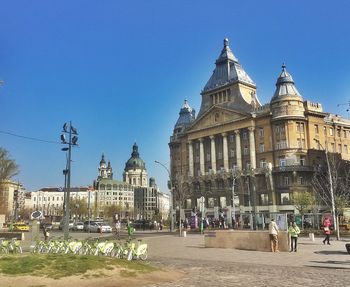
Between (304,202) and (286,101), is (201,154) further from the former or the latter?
(304,202)

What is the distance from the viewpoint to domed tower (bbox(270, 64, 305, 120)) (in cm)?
8231

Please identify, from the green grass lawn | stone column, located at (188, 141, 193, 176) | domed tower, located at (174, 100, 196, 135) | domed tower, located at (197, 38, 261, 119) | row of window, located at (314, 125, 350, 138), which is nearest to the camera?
the green grass lawn

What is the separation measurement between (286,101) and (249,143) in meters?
11.6

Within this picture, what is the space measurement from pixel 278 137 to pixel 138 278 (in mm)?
72930

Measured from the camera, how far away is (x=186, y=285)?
1248cm

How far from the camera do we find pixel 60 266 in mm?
13820

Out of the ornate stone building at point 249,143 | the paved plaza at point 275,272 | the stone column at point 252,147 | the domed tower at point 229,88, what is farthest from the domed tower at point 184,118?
the paved plaza at point 275,272

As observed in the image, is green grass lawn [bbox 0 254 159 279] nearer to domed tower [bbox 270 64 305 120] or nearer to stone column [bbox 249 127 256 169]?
domed tower [bbox 270 64 305 120]

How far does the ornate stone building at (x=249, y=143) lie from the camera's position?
81500 mm

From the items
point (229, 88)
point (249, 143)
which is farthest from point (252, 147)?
point (229, 88)

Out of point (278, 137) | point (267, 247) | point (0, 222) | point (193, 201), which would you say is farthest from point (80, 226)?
point (267, 247)

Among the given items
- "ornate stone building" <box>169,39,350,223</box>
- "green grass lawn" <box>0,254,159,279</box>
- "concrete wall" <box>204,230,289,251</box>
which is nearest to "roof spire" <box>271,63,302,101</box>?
"ornate stone building" <box>169,39,350,223</box>

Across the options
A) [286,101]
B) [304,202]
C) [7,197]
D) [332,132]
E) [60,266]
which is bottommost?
[60,266]

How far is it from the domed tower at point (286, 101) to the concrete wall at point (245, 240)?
2233 inches
